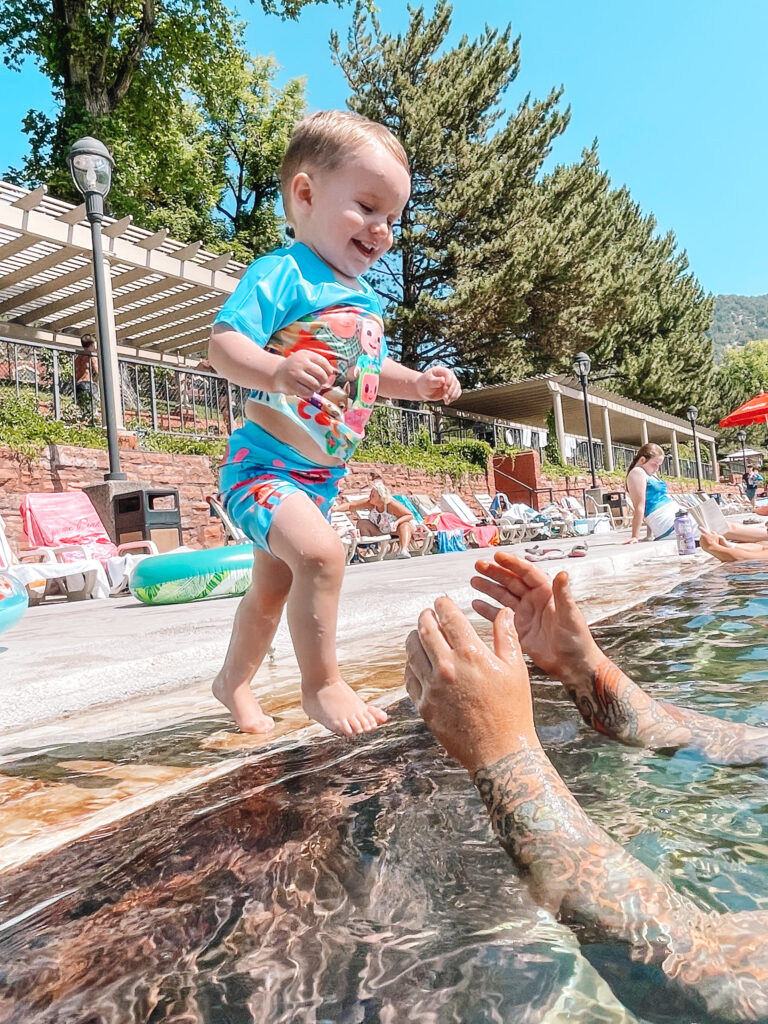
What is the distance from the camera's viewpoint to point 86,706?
234 cm

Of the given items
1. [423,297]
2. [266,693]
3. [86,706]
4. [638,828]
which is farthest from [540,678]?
[423,297]

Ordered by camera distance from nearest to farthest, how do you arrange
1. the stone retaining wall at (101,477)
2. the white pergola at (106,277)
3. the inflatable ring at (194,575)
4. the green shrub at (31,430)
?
the inflatable ring at (194,575), the stone retaining wall at (101,477), the green shrub at (31,430), the white pergola at (106,277)

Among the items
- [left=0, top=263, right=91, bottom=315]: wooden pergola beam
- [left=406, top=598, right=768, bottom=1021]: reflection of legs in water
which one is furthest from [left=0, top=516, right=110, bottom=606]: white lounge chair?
[left=0, top=263, right=91, bottom=315]: wooden pergola beam

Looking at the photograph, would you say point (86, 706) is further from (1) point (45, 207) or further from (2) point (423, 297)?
(2) point (423, 297)

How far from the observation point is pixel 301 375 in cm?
167

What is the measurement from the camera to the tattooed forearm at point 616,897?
84 centimetres

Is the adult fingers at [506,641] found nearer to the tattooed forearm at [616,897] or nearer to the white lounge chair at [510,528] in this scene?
the tattooed forearm at [616,897]

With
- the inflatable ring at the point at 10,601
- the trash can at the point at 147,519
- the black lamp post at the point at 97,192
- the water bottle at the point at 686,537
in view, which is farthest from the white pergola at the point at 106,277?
the inflatable ring at the point at 10,601

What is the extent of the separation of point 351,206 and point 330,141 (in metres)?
0.19

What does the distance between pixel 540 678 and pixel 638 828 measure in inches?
45.9

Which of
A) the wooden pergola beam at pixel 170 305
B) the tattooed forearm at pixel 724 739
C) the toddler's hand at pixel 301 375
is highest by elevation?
the wooden pergola beam at pixel 170 305

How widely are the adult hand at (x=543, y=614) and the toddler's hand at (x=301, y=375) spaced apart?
1.92 ft

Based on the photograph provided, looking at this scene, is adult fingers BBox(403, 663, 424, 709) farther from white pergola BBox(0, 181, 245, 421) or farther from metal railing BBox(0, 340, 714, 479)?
white pergola BBox(0, 181, 245, 421)

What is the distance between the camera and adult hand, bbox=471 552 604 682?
5.57ft
